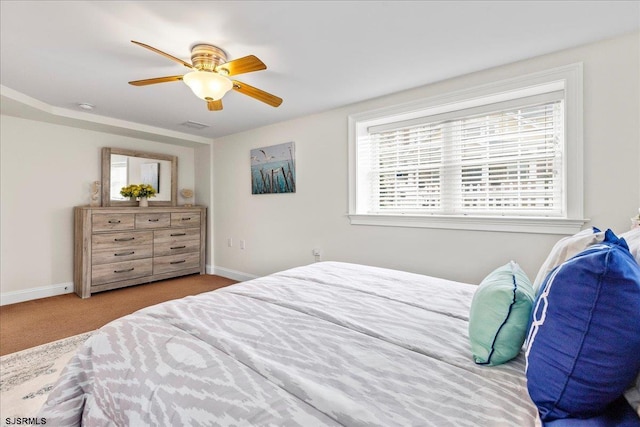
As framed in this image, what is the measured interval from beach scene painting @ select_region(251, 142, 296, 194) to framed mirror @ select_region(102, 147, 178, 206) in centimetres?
149

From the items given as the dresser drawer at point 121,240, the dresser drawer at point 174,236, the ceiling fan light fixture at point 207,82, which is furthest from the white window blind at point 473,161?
the dresser drawer at point 121,240

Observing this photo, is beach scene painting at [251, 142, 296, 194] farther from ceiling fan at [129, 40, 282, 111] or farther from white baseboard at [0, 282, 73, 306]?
white baseboard at [0, 282, 73, 306]

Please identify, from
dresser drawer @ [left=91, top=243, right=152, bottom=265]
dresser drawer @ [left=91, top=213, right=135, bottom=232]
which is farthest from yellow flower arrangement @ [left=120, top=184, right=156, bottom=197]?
dresser drawer @ [left=91, top=243, right=152, bottom=265]

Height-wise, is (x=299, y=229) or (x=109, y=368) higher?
(x=299, y=229)

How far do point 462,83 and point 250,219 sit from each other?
3.10m

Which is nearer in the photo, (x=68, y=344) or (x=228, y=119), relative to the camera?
(x=68, y=344)

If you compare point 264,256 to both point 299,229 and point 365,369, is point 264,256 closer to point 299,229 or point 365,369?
point 299,229

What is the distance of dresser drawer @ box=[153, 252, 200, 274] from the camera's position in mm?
4297

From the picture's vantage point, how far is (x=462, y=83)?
254 centimetres

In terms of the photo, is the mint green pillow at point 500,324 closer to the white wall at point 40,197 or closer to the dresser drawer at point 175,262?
the dresser drawer at point 175,262

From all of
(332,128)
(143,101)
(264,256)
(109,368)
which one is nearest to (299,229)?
(264,256)

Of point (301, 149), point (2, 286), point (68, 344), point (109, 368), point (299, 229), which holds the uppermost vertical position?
point (301, 149)

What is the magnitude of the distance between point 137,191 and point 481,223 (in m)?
4.33

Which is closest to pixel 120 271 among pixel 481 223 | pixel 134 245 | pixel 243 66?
pixel 134 245
